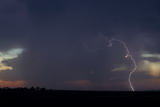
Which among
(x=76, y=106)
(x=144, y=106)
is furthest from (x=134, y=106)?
(x=76, y=106)

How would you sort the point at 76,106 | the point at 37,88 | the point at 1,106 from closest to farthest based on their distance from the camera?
the point at 1,106 → the point at 76,106 → the point at 37,88

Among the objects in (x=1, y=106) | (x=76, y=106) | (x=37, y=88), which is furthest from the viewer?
(x=37, y=88)

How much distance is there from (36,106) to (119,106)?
1583 cm

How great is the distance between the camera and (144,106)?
55906 mm

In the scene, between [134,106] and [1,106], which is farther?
[134,106]

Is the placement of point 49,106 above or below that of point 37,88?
below

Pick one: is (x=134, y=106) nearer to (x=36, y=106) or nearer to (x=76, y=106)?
(x=76, y=106)

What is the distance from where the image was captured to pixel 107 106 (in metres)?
56.4

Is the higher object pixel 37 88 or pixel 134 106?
pixel 37 88

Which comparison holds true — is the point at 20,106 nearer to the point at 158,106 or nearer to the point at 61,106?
the point at 61,106

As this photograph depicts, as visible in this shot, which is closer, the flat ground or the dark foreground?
the dark foreground

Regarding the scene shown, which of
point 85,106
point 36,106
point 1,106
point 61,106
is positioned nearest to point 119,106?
point 85,106

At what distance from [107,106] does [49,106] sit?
11224mm

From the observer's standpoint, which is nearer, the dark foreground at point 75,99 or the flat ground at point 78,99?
the dark foreground at point 75,99
